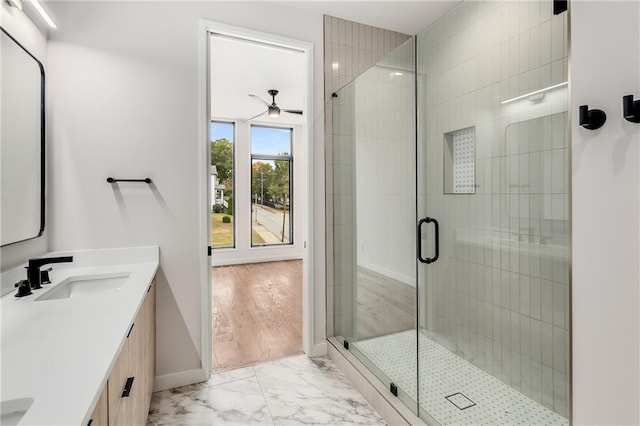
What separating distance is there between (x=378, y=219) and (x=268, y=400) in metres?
1.39

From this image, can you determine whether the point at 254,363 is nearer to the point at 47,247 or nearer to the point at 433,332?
the point at 433,332

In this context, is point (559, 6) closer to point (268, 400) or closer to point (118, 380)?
point (118, 380)

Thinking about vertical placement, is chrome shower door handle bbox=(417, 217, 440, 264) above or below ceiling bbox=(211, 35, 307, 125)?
below

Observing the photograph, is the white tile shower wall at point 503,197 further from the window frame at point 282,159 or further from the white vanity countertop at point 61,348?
the window frame at point 282,159

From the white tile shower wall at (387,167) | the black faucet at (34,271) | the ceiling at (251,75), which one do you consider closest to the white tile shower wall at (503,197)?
the white tile shower wall at (387,167)

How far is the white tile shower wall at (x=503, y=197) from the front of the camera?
1.53m

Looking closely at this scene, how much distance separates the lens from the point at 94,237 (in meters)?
2.09

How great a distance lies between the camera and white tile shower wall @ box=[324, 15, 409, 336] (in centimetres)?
268

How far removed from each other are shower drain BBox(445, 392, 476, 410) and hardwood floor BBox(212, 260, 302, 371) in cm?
130

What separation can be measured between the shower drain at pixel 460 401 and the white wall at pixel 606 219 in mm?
796

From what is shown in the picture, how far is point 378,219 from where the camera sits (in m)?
2.45

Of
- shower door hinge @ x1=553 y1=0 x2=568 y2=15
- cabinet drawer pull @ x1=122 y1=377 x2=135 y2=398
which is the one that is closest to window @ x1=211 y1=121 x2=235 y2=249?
cabinet drawer pull @ x1=122 y1=377 x2=135 y2=398

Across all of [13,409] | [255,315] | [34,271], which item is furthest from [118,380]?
[255,315]

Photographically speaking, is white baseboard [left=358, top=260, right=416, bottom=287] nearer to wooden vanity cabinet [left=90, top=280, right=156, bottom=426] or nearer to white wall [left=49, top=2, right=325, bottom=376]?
white wall [left=49, top=2, right=325, bottom=376]
